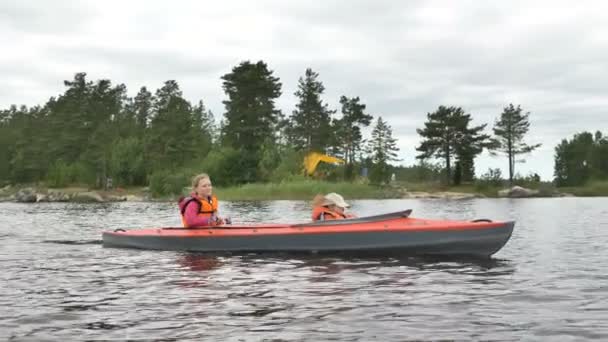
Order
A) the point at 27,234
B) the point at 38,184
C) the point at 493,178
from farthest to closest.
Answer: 1. the point at 38,184
2. the point at 493,178
3. the point at 27,234

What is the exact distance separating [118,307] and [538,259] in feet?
26.5

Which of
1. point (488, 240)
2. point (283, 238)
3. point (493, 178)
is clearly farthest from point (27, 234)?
point (493, 178)

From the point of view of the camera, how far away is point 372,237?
12.3 m

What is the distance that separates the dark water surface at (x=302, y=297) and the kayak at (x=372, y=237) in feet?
0.96

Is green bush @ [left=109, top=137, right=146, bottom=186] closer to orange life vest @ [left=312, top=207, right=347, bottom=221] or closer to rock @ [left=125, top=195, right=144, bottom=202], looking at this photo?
rock @ [left=125, top=195, right=144, bottom=202]

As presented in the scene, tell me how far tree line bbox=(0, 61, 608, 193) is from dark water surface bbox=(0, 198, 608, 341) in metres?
44.4

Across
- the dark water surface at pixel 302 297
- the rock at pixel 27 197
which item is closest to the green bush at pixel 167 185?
the rock at pixel 27 197

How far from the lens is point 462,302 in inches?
316

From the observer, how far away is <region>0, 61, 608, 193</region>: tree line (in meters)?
61.2

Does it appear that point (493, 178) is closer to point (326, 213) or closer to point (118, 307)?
point (326, 213)

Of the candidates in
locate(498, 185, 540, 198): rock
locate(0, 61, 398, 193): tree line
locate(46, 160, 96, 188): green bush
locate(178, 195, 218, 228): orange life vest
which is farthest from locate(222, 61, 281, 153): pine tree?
locate(178, 195, 218, 228): orange life vest

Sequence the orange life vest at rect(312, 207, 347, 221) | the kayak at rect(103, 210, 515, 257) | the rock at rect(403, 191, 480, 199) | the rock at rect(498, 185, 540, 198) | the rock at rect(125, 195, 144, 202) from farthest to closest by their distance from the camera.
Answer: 1. the rock at rect(498, 185, 540, 198)
2. the rock at rect(403, 191, 480, 199)
3. the rock at rect(125, 195, 144, 202)
4. the orange life vest at rect(312, 207, 347, 221)
5. the kayak at rect(103, 210, 515, 257)

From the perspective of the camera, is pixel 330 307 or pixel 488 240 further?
pixel 488 240

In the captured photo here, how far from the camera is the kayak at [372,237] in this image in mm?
12070
